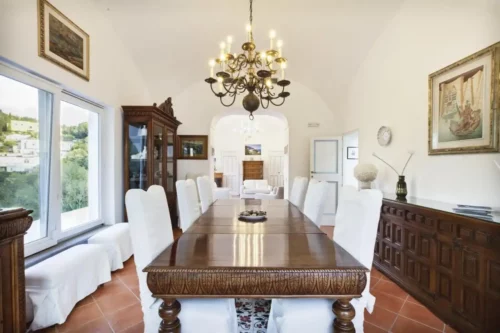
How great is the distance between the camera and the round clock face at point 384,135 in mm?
3353

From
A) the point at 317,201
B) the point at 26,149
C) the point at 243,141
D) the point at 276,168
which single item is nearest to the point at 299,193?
the point at 317,201

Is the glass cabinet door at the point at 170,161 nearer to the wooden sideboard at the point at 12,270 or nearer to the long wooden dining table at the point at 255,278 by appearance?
the wooden sideboard at the point at 12,270

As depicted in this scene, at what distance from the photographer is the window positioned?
2053 millimetres

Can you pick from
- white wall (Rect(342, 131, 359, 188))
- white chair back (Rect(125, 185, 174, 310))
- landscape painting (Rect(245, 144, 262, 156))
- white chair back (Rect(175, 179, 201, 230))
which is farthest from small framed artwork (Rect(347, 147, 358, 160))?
landscape painting (Rect(245, 144, 262, 156))

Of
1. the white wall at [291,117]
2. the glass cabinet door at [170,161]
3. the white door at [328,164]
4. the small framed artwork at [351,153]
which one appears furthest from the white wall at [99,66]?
the small framed artwork at [351,153]

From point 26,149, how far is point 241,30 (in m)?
2.88

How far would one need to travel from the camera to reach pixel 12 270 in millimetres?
→ 1356

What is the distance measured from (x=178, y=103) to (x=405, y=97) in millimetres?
4035

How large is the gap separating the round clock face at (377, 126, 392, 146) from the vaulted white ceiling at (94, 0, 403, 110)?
4.37 ft

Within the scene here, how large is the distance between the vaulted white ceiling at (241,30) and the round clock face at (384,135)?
4.37ft

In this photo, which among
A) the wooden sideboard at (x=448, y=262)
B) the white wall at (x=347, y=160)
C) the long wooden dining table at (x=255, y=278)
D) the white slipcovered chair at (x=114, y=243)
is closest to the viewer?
the long wooden dining table at (x=255, y=278)

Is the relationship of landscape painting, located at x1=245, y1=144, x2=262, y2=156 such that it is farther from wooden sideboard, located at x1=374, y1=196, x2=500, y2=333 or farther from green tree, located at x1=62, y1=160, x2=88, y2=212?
wooden sideboard, located at x1=374, y1=196, x2=500, y2=333

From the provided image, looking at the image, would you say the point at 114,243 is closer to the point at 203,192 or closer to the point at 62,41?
the point at 203,192

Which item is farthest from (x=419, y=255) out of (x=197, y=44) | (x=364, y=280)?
(x=197, y=44)
